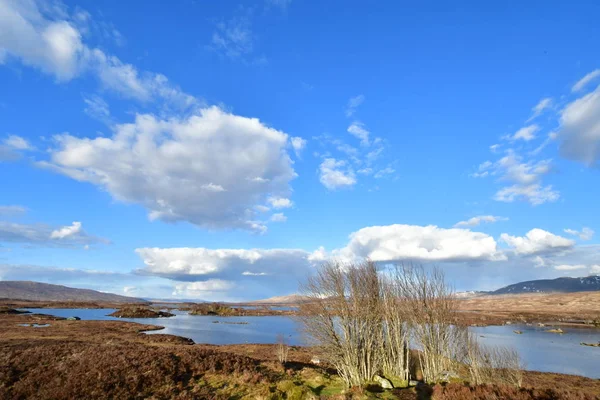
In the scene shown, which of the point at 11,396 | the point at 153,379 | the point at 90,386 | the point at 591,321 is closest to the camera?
the point at 11,396

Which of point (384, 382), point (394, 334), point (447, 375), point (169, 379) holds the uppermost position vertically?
point (394, 334)

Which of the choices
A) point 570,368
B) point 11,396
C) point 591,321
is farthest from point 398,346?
point 591,321

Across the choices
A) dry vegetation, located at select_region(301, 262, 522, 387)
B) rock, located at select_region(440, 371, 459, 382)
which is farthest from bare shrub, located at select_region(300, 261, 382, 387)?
rock, located at select_region(440, 371, 459, 382)

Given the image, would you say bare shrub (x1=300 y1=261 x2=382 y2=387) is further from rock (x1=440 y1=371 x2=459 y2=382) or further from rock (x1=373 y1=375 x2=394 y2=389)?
rock (x1=440 y1=371 x2=459 y2=382)

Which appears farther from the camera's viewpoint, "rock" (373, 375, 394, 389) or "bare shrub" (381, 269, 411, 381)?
"bare shrub" (381, 269, 411, 381)

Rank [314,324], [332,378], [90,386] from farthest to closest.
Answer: [332,378]
[314,324]
[90,386]

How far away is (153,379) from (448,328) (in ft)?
66.3

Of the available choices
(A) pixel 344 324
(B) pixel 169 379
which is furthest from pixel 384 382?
(B) pixel 169 379

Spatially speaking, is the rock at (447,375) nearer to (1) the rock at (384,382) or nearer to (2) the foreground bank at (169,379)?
(2) the foreground bank at (169,379)

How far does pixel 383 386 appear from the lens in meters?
20.5

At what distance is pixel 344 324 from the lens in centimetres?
2148

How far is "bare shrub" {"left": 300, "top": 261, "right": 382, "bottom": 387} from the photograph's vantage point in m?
21.2

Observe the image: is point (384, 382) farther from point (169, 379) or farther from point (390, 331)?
point (169, 379)

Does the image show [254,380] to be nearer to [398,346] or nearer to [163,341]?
[398,346]
